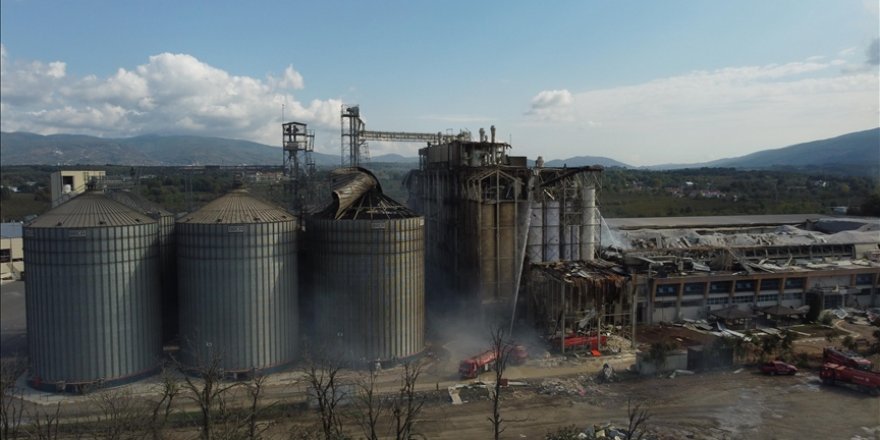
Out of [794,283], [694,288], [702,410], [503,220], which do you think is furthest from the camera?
[794,283]

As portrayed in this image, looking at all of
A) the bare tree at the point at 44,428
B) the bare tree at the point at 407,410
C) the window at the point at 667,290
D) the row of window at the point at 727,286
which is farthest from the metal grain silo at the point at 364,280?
the row of window at the point at 727,286

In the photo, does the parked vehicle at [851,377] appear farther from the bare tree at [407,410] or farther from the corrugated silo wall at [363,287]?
the corrugated silo wall at [363,287]

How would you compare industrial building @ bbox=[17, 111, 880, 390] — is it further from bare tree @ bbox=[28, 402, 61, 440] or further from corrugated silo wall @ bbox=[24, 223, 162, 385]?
bare tree @ bbox=[28, 402, 61, 440]

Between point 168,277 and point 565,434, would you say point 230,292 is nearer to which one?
point 168,277

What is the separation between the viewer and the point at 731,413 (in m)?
29.5

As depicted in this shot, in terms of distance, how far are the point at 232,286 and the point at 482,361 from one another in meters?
15.8

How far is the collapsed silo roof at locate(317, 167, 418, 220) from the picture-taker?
37.5m

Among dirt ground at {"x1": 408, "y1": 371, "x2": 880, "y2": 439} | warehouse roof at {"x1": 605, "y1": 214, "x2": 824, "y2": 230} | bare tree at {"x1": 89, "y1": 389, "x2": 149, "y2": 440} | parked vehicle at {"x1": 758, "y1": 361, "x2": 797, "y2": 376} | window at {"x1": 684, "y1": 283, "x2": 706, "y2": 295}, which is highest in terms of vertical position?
warehouse roof at {"x1": 605, "y1": 214, "x2": 824, "y2": 230}

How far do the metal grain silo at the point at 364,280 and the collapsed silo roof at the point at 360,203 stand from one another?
7 centimetres

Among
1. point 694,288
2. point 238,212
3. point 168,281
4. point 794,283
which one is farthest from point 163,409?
point 794,283

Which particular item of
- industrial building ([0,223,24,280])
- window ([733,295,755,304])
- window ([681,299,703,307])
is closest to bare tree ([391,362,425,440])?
window ([681,299,703,307])

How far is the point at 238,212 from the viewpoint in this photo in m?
35.5

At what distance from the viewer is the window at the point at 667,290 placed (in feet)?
155

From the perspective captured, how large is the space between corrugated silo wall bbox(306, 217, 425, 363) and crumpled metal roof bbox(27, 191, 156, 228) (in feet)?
36.1
